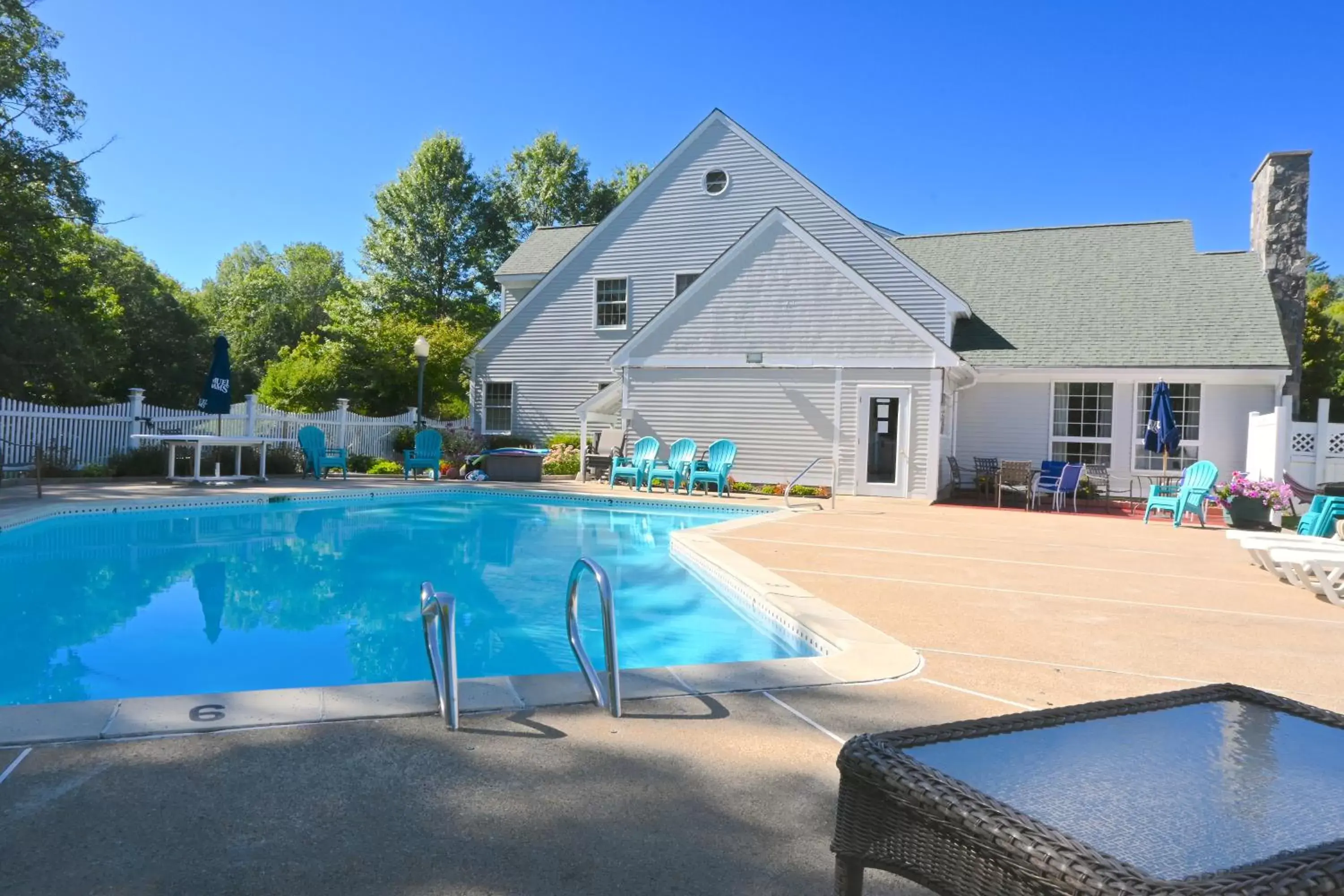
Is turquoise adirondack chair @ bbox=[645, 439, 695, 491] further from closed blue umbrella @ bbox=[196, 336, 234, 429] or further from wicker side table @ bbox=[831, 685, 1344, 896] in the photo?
wicker side table @ bbox=[831, 685, 1344, 896]

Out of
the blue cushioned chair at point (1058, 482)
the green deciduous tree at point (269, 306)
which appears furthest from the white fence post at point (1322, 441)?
the green deciduous tree at point (269, 306)

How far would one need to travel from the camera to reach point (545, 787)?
2781 mm

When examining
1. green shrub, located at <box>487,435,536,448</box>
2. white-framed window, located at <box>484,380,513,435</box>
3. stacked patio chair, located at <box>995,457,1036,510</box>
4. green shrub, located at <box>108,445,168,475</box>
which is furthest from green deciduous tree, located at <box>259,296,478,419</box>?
stacked patio chair, located at <box>995,457,1036,510</box>

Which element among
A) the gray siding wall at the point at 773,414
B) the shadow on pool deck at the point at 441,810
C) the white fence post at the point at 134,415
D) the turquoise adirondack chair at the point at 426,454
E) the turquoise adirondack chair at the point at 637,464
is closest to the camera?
the shadow on pool deck at the point at 441,810

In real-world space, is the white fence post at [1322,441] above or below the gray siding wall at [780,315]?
below

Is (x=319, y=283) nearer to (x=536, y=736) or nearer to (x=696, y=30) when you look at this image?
(x=696, y=30)

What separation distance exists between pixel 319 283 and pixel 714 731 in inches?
2175

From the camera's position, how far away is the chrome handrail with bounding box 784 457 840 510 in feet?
45.0

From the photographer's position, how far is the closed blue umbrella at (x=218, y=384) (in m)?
14.7

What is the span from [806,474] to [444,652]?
558 inches

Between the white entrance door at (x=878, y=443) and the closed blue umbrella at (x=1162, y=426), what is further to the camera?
the white entrance door at (x=878, y=443)

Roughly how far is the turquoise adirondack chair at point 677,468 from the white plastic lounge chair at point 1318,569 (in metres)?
9.84

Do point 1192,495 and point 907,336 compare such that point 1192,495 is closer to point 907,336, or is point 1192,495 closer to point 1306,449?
point 1306,449

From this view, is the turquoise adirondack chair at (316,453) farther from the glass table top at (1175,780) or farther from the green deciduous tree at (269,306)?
the green deciduous tree at (269,306)
